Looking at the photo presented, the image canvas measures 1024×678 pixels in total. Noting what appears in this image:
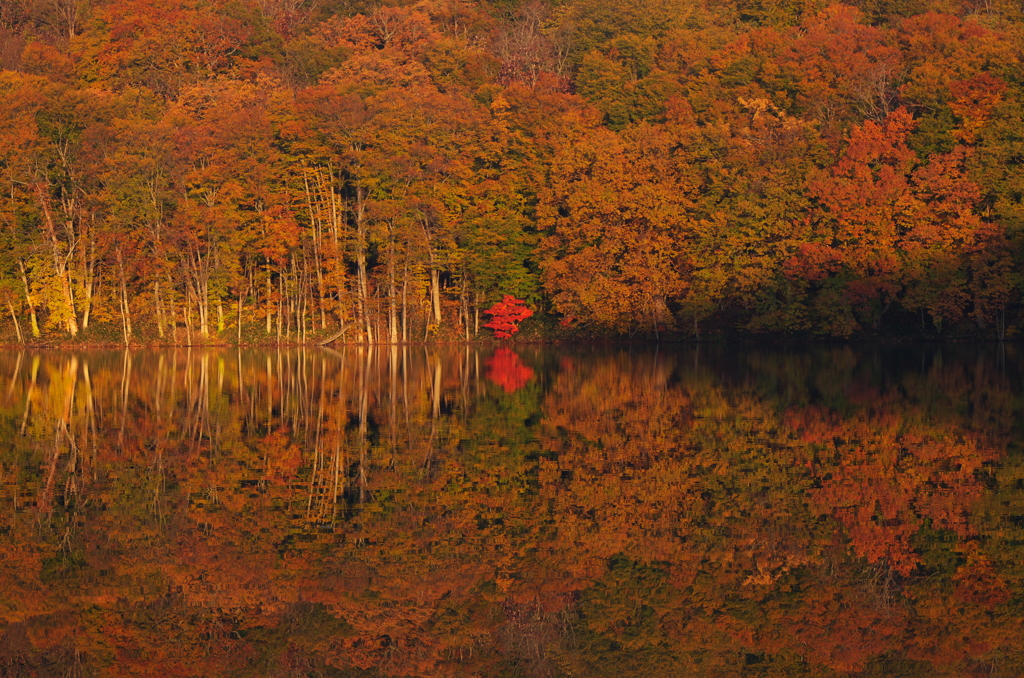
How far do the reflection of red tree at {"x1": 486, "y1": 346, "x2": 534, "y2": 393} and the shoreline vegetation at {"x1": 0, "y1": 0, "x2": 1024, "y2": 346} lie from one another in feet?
33.3

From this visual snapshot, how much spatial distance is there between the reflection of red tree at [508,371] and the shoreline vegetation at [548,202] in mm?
10145

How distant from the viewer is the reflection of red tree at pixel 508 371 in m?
31.8

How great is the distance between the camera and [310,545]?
1185 cm

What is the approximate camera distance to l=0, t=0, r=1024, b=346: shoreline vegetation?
5169cm

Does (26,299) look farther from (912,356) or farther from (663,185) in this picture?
(912,356)

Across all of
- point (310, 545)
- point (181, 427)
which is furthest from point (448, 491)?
point (181, 427)

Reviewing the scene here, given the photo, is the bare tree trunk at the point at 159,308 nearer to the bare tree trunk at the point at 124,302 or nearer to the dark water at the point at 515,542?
the bare tree trunk at the point at 124,302

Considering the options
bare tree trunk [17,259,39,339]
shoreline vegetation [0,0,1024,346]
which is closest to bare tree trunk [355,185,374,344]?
shoreline vegetation [0,0,1024,346]

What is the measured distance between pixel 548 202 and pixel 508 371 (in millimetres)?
22548

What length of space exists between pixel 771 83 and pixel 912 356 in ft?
72.2

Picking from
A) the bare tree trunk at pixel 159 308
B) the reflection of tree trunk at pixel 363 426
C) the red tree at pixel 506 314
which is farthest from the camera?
the red tree at pixel 506 314

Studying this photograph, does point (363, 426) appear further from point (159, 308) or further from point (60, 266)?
point (60, 266)

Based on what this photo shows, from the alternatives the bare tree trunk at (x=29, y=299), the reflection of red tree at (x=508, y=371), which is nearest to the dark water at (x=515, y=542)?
the reflection of red tree at (x=508, y=371)

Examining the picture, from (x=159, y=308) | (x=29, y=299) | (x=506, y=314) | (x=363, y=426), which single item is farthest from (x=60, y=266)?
(x=363, y=426)
